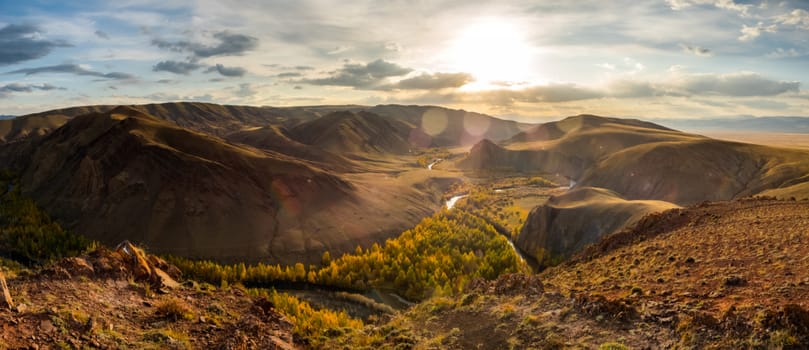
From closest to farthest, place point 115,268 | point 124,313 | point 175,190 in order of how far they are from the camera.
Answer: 1. point 124,313
2. point 115,268
3. point 175,190

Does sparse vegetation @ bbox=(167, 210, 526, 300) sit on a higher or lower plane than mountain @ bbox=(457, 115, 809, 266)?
lower

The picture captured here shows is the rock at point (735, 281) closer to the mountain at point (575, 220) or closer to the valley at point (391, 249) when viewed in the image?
the valley at point (391, 249)

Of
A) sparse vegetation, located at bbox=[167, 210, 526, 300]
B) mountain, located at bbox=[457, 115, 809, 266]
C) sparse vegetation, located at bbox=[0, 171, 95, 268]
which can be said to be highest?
mountain, located at bbox=[457, 115, 809, 266]

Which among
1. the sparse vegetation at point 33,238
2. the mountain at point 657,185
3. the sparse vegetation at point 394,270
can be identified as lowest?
the sparse vegetation at point 394,270

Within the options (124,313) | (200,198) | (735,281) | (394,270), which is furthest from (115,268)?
(200,198)

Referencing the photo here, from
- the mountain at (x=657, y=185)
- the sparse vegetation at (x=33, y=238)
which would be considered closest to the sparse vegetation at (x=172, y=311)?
the sparse vegetation at (x=33, y=238)

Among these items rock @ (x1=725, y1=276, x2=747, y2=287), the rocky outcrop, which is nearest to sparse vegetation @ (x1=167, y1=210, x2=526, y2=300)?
rock @ (x1=725, y1=276, x2=747, y2=287)

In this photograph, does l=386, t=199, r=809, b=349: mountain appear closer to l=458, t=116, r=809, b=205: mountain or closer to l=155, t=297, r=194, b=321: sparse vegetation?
l=155, t=297, r=194, b=321: sparse vegetation

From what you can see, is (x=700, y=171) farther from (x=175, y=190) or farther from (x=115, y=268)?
(x=175, y=190)

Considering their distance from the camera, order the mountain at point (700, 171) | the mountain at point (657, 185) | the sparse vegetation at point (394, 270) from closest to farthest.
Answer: the sparse vegetation at point (394, 270)
the mountain at point (657, 185)
the mountain at point (700, 171)
